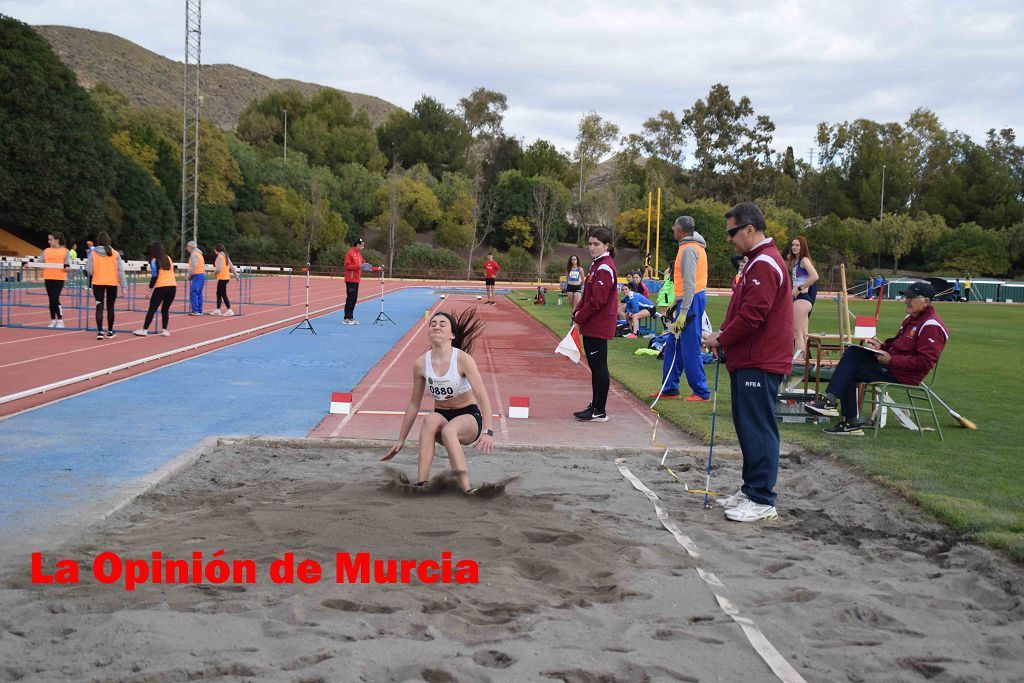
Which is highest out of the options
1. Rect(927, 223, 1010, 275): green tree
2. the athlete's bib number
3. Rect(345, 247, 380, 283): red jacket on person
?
Rect(927, 223, 1010, 275): green tree

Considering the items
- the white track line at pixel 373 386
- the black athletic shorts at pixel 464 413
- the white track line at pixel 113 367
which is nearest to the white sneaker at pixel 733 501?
the black athletic shorts at pixel 464 413

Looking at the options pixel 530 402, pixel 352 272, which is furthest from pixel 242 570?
pixel 352 272

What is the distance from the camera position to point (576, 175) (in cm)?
9531

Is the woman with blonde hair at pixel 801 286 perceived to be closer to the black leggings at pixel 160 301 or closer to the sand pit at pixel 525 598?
the sand pit at pixel 525 598

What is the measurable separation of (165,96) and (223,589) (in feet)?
558

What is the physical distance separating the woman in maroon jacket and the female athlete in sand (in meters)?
3.01

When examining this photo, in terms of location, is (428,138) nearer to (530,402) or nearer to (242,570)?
(530,402)

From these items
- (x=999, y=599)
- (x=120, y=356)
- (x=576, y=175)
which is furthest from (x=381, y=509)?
(x=576, y=175)

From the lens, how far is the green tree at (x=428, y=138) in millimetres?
94625

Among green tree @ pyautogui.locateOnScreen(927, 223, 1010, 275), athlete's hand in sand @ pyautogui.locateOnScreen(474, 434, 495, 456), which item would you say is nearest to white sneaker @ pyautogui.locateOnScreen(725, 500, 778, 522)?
athlete's hand in sand @ pyautogui.locateOnScreen(474, 434, 495, 456)

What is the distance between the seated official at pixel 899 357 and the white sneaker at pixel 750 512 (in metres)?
3.18

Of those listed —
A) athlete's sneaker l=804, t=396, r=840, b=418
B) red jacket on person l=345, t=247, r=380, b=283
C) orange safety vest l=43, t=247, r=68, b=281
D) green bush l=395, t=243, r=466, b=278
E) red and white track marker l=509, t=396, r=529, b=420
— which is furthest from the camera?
green bush l=395, t=243, r=466, b=278

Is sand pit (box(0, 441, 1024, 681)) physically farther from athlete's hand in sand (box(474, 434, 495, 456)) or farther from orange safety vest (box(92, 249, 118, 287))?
orange safety vest (box(92, 249, 118, 287))

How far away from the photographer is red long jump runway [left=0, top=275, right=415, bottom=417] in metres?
10.8
